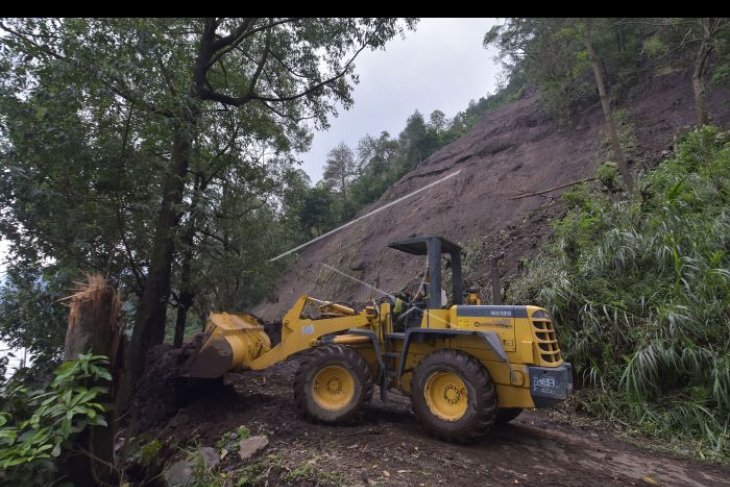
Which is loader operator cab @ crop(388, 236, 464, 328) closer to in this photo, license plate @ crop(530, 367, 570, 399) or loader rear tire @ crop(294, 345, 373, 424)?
loader rear tire @ crop(294, 345, 373, 424)

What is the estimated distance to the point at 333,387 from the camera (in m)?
6.17

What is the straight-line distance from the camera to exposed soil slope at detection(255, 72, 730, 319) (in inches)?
643

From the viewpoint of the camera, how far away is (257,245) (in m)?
12.0

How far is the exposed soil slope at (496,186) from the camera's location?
643 inches

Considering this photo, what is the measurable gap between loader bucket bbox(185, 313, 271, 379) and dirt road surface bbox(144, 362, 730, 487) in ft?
2.06

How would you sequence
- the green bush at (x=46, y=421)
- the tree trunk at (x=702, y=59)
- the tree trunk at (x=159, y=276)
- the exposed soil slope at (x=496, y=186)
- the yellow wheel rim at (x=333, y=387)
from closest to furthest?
the green bush at (x=46, y=421) → the yellow wheel rim at (x=333, y=387) → the tree trunk at (x=159, y=276) → the tree trunk at (x=702, y=59) → the exposed soil slope at (x=496, y=186)

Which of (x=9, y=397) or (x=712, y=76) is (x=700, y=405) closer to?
(x=9, y=397)

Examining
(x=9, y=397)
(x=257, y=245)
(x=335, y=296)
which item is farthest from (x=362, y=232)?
(x=9, y=397)

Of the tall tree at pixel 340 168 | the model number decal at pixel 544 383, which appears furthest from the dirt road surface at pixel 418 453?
the tall tree at pixel 340 168


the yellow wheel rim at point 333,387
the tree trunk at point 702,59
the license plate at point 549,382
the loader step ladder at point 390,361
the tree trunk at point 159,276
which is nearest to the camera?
the license plate at point 549,382

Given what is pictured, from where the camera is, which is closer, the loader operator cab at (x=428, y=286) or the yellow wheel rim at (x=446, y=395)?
the yellow wheel rim at (x=446, y=395)

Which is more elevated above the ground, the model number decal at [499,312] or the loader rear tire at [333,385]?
the model number decal at [499,312]

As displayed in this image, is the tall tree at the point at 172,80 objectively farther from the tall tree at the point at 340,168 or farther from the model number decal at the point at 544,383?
the tall tree at the point at 340,168

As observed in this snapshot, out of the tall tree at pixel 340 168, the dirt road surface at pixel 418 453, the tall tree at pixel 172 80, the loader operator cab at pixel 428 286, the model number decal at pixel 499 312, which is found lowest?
the dirt road surface at pixel 418 453
